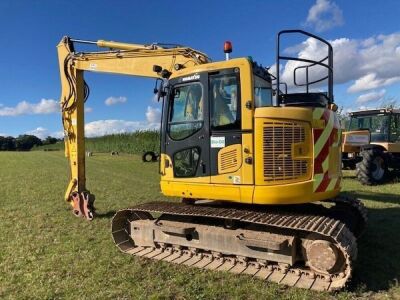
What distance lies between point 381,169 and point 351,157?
5.50 ft

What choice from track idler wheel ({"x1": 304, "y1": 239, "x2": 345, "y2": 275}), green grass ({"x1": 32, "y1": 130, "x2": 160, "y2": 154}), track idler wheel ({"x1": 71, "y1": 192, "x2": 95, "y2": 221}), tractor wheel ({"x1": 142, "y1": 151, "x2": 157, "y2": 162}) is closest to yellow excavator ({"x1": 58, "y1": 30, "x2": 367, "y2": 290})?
track idler wheel ({"x1": 304, "y1": 239, "x2": 345, "y2": 275})

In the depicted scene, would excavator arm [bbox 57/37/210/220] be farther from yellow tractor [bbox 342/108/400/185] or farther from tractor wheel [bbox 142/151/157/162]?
tractor wheel [bbox 142/151/157/162]

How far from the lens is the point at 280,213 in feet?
21.5

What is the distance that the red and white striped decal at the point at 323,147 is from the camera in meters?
6.19

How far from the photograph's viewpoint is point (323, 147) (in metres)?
6.29

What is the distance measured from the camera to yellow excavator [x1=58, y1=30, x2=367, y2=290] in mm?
5883

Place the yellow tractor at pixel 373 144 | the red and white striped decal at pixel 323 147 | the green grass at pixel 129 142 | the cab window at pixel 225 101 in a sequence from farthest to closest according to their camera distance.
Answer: the green grass at pixel 129 142, the yellow tractor at pixel 373 144, the cab window at pixel 225 101, the red and white striped decal at pixel 323 147

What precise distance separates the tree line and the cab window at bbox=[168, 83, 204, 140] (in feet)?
329

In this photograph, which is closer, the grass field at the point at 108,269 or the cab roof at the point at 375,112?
the grass field at the point at 108,269

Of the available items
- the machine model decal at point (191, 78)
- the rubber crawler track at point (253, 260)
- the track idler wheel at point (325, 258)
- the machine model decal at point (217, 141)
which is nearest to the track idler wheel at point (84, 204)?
the rubber crawler track at point (253, 260)

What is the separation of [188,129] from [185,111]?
0.32 m

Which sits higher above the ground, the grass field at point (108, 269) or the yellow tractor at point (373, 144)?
the yellow tractor at point (373, 144)

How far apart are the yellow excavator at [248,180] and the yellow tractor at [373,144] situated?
8.18 meters

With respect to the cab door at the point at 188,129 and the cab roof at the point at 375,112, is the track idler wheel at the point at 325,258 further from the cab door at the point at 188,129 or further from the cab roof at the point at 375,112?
the cab roof at the point at 375,112
